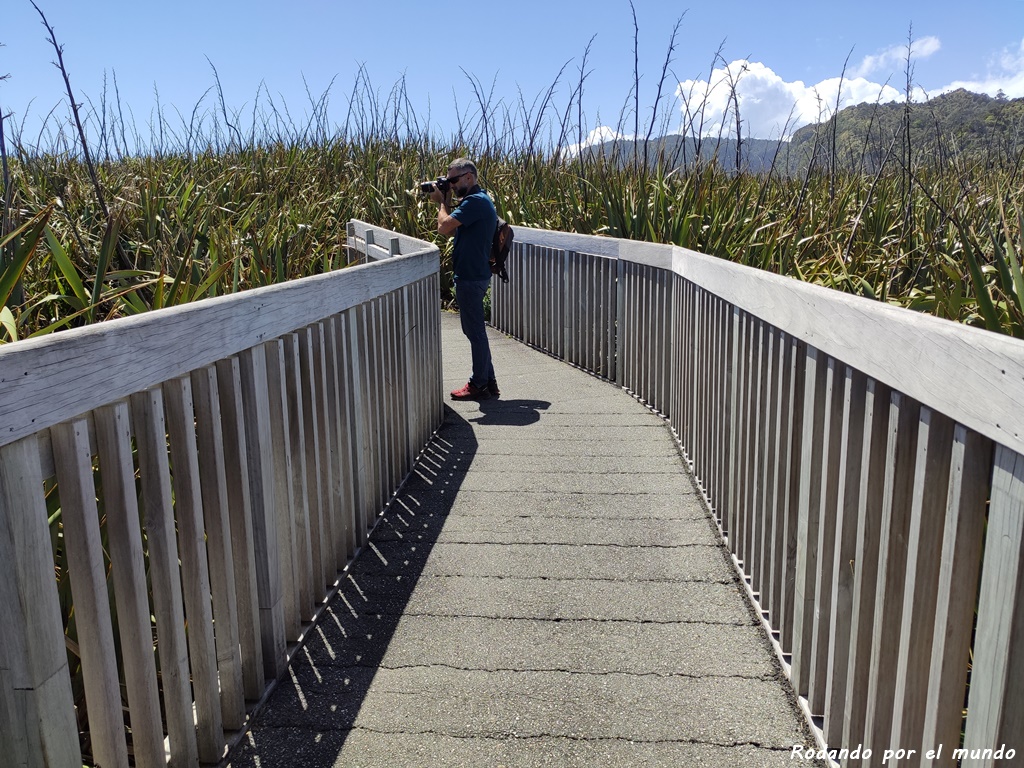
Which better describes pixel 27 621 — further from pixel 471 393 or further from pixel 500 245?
pixel 500 245

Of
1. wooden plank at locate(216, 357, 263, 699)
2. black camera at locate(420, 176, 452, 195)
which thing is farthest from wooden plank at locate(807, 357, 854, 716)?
black camera at locate(420, 176, 452, 195)

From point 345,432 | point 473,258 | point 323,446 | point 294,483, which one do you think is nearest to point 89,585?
point 294,483

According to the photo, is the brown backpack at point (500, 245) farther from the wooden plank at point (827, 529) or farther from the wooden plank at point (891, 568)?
the wooden plank at point (891, 568)

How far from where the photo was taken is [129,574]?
7.55 feet

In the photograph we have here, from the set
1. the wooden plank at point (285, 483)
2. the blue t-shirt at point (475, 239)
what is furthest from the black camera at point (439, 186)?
the wooden plank at point (285, 483)

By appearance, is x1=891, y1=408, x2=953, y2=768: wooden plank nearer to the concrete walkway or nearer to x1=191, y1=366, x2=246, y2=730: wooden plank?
the concrete walkway

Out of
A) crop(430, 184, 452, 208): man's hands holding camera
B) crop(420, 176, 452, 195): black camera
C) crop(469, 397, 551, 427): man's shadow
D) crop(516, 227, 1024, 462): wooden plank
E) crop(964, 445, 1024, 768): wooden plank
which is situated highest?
crop(420, 176, 452, 195): black camera

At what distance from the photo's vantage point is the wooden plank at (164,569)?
2426 millimetres

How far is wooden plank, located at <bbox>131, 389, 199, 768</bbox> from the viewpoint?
2.43 meters

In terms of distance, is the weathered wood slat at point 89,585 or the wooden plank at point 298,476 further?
the wooden plank at point 298,476

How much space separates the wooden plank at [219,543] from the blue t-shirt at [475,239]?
5.04m

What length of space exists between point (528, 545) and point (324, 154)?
1181cm

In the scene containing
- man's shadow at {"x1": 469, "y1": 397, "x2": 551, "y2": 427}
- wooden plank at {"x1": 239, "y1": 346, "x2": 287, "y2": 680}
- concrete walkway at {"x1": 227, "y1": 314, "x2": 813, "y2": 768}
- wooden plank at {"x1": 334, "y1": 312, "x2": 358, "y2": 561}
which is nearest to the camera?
concrete walkway at {"x1": 227, "y1": 314, "x2": 813, "y2": 768}

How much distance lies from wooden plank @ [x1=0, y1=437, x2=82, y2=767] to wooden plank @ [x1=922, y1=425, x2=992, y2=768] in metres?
1.84
